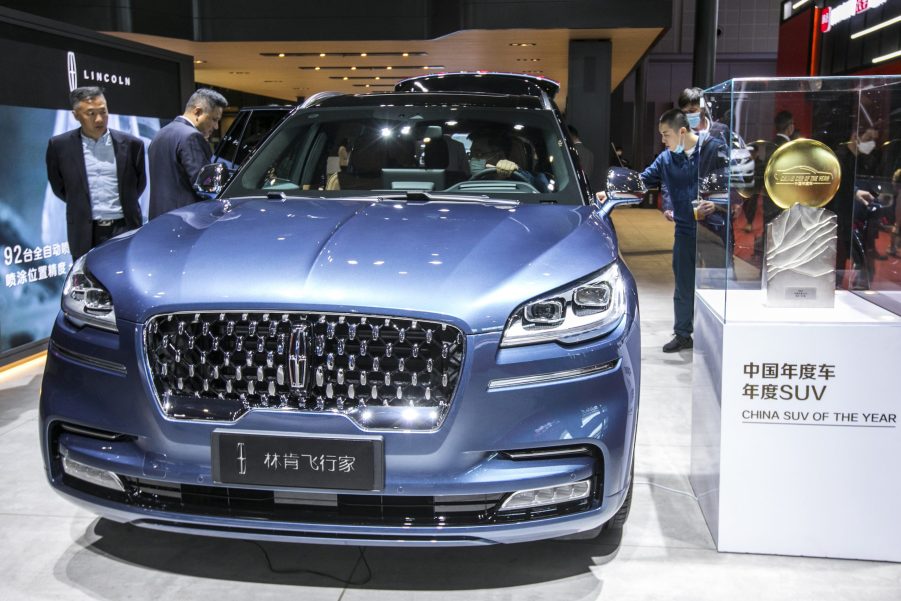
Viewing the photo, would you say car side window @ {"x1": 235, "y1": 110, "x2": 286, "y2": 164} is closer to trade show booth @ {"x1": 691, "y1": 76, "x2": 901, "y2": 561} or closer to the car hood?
the car hood

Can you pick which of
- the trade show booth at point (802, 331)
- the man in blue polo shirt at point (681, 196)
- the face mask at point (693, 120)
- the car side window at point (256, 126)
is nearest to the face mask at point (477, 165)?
the trade show booth at point (802, 331)

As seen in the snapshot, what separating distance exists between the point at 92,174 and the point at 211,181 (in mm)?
1753

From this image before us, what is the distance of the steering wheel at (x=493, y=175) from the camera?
11.7ft

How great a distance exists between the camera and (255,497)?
2.42m

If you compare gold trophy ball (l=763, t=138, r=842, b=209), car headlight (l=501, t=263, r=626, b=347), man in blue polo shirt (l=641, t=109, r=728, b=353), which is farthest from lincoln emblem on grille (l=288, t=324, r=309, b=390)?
man in blue polo shirt (l=641, t=109, r=728, b=353)

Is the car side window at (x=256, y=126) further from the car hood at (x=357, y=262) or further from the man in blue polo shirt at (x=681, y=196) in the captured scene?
the car hood at (x=357, y=262)

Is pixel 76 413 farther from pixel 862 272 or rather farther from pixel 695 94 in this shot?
pixel 695 94

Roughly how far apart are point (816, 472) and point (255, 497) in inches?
67.3

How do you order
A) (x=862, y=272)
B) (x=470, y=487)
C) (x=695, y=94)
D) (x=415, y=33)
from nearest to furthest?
(x=470, y=487)
(x=862, y=272)
(x=695, y=94)
(x=415, y=33)

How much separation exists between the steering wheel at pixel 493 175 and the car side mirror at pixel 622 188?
336mm

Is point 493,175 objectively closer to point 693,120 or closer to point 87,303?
point 87,303

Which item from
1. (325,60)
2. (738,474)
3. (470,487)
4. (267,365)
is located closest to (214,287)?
(267,365)

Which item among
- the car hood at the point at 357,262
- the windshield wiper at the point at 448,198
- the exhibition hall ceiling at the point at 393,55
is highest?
the exhibition hall ceiling at the point at 393,55

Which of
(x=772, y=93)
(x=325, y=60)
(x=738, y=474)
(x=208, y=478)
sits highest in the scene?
(x=325, y=60)
